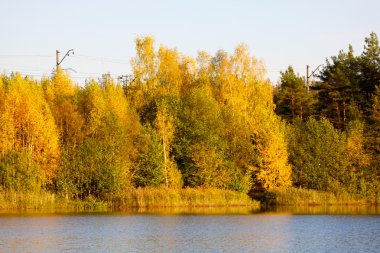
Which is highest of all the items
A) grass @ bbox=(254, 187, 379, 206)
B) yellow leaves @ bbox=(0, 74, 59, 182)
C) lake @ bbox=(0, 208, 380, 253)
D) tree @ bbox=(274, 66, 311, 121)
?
tree @ bbox=(274, 66, 311, 121)

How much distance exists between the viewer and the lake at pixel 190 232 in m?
37.0

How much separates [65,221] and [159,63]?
1678 inches

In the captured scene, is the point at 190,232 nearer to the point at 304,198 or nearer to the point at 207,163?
the point at 207,163

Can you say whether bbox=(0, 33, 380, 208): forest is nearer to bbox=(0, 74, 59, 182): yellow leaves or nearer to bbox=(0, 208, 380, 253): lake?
bbox=(0, 74, 59, 182): yellow leaves

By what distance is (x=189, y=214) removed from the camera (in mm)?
58156

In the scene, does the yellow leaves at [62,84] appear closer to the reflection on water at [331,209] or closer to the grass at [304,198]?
the grass at [304,198]

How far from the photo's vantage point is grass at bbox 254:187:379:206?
69438mm

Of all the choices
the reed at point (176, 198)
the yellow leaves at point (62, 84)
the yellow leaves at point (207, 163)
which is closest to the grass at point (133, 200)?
the reed at point (176, 198)

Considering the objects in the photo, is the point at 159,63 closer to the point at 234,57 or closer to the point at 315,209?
the point at 234,57

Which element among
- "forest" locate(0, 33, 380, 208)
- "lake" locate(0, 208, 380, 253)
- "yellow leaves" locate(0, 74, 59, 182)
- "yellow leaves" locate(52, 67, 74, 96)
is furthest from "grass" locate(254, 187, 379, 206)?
"yellow leaves" locate(52, 67, 74, 96)

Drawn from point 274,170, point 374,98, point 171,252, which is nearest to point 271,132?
point 274,170

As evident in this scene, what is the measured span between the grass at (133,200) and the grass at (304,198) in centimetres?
241

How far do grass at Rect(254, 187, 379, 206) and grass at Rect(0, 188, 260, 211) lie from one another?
241 cm

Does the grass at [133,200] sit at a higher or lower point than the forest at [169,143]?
lower
